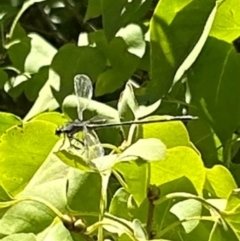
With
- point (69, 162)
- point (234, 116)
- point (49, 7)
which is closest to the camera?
point (69, 162)

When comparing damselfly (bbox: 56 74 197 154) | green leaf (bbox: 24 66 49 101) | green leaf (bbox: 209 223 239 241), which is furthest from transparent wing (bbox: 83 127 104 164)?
green leaf (bbox: 24 66 49 101)

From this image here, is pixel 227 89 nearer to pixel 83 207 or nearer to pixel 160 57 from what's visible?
pixel 160 57

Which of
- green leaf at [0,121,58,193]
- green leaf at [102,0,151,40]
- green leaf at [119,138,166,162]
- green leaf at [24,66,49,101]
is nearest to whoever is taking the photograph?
green leaf at [119,138,166,162]

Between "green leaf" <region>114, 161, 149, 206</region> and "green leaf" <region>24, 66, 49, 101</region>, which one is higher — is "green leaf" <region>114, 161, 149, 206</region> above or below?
above

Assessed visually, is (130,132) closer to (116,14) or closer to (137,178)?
(137,178)

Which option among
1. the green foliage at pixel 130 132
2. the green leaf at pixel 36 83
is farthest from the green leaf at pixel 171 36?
the green leaf at pixel 36 83

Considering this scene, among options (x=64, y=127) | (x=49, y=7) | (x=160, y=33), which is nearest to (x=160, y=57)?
(x=160, y=33)

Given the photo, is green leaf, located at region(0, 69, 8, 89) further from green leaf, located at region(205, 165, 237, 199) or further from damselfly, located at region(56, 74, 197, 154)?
green leaf, located at region(205, 165, 237, 199)
